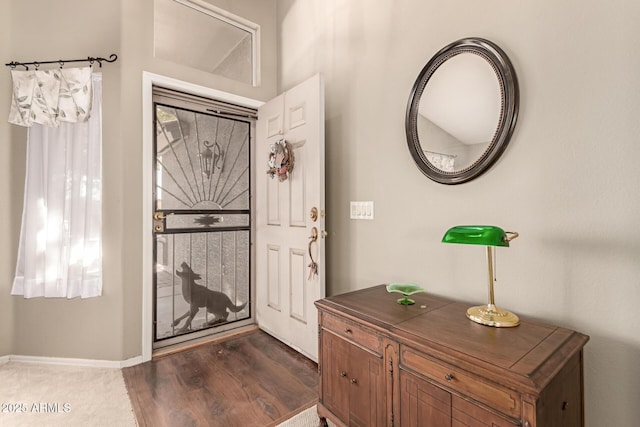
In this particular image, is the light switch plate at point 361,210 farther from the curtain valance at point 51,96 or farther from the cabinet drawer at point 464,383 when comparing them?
the curtain valance at point 51,96

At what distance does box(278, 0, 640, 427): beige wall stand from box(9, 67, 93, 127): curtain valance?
6.76ft

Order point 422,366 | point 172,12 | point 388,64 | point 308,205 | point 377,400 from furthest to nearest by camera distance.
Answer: point 172,12 < point 308,205 < point 388,64 < point 377,400 < point 422,366

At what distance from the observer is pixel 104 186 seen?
2.22 metres

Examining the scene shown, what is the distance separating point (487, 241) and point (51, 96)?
2872 millimetres

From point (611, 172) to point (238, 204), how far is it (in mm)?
2608

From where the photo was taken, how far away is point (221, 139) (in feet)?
9.29

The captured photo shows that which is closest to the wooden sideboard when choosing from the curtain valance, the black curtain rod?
the curtain valance

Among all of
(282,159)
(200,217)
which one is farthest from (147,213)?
(282,159)

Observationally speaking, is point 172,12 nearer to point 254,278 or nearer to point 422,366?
point 254,278

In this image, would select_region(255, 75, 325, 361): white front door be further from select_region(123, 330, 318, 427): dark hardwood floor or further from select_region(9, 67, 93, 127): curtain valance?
select_region(9, 67, 93, 127): curtain valance

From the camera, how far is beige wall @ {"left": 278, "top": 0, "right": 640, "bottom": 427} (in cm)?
109

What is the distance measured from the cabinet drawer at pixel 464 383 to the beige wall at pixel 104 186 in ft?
6.88

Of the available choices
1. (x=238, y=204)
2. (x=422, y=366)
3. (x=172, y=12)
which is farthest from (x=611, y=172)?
(x=172, y=12)

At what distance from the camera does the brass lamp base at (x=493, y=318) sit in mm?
1162
